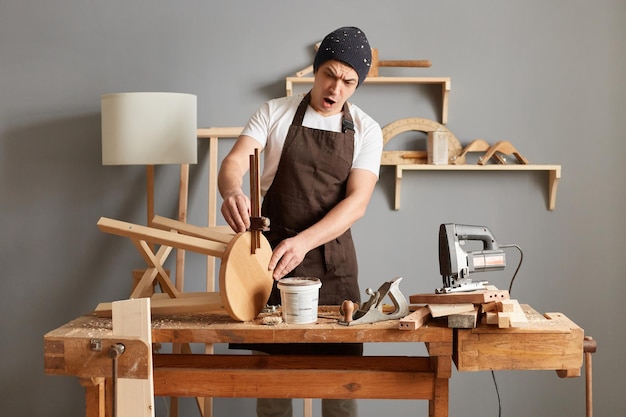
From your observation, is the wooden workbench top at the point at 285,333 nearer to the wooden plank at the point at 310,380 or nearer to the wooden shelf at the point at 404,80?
the wooden plank at the point at 310,380

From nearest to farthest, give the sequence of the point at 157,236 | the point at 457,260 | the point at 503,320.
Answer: the point at 503,320 → the point at 157,236 → the point at 457,260

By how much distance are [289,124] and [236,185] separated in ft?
1.20

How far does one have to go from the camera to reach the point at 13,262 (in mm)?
3814

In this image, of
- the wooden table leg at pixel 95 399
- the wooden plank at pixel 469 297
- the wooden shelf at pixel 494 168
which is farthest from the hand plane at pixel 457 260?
the wooden shelf at pixel 494 168

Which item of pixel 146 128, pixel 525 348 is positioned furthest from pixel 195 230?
pixel 525 348

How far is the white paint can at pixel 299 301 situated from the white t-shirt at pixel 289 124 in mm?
739

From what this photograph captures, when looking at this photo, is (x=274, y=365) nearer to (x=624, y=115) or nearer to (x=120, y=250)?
(x=120, y=250)

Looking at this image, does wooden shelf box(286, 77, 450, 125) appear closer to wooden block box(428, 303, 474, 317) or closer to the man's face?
the man's face

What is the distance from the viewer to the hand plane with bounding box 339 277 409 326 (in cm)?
214

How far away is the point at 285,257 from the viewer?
238 centimetres

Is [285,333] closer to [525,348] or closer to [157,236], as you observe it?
[157,236]

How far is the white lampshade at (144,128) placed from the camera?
130 inches

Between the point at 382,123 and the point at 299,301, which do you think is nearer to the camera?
the point at 299,301

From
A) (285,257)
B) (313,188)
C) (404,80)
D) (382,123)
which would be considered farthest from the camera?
(382,123)
